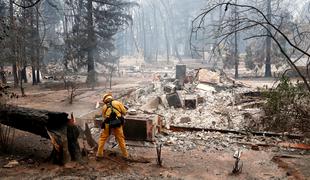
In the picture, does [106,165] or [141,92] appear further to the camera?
[141,92]

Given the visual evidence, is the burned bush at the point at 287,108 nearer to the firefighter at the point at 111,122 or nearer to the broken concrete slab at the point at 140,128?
the broken concrete slab at the point at 140,128

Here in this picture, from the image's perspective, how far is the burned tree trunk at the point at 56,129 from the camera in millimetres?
8203

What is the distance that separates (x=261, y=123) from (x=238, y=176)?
14.2ft

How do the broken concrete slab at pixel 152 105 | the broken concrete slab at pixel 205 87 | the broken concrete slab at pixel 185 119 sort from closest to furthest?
the broken concrete slab at pixel 185 119 < the broken concrete slab at pixel 152 105 < the broken concrete slab at pixel 205 87

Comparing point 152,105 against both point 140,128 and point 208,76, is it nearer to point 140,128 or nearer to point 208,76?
point 140,128

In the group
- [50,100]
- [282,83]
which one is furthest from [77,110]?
[282,83]

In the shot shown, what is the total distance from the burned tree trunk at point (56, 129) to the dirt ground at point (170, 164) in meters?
0.28

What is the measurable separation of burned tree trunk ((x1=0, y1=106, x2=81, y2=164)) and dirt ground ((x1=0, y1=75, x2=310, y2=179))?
281 mm

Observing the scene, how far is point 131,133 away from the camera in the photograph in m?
10.7

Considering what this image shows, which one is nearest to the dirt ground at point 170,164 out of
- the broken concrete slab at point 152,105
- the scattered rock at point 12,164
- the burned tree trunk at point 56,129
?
the scattered rock at point 12,164

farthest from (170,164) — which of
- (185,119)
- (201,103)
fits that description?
(201,103)

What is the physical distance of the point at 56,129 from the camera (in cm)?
850

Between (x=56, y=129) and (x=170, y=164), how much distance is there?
10.1ft

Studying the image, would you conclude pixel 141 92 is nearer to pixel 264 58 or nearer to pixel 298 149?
pixel 298 149
